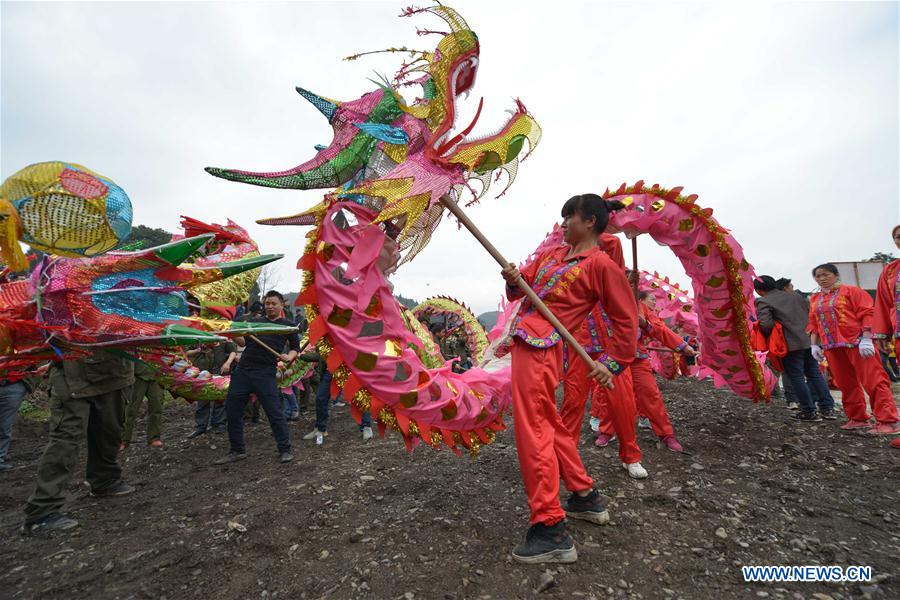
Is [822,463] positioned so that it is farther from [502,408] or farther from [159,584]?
[159,584]

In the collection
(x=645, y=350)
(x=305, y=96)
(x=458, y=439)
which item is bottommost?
(x=458, y=439)

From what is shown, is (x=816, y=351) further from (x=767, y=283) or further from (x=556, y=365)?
(x=556, y=365)

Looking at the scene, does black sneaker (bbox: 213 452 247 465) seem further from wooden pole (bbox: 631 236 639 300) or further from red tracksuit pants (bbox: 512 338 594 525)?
wooden pole (bbox: 631 236 639 300)

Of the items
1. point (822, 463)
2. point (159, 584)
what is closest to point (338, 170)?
point (159, 584)

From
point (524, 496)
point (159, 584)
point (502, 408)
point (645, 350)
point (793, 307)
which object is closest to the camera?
point (159, 584)

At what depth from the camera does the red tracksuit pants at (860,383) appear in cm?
425

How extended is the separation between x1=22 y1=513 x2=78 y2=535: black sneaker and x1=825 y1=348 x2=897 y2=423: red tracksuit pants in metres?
6.86

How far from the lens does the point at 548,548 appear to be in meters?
2.18

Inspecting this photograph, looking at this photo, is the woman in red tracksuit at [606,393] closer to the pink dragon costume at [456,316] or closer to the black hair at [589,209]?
the black hair at [589,209]

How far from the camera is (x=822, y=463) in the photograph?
3574 millimetres

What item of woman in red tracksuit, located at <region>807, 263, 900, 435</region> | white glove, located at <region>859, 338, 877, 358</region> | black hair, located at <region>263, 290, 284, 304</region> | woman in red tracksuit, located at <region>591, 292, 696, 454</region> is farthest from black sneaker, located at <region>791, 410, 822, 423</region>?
black hair, located at <region>263, 290, 284, 304</region>

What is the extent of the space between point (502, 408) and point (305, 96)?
2152mm

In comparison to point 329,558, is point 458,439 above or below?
above

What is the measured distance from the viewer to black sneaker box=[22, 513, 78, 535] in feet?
9.55
